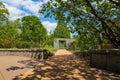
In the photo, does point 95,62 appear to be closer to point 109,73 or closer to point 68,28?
point 109,73

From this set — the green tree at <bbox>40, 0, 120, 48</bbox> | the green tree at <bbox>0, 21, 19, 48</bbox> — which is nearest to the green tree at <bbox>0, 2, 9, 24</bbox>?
the green tree at <bbox>0, 21, 19, 48</bbox>

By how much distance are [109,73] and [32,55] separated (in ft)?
27.3

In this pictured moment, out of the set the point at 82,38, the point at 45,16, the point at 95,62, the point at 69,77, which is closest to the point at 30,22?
the point at 82,38

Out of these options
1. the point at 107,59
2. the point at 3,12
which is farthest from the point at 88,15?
the point at 3,12

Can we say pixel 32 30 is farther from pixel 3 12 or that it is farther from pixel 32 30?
pixel 3 12

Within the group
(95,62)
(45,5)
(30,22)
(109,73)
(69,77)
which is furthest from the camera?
(30,22)

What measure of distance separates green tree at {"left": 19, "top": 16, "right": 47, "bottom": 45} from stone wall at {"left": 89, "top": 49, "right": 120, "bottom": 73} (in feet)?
76.6

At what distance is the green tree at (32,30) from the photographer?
34281 millimetres

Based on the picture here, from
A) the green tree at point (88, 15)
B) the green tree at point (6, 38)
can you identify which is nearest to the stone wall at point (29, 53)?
the green tree at point (88, 15)

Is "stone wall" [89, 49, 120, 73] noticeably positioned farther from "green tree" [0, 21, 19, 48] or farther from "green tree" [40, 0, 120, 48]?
"green tree" [0, 21, 19, 48]

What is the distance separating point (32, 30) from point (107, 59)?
2738 cm

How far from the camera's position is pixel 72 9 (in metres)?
12.7

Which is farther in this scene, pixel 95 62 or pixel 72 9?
pixel 72 9

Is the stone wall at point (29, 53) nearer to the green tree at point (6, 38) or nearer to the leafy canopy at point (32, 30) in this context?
the green tree at point (6, 38)
